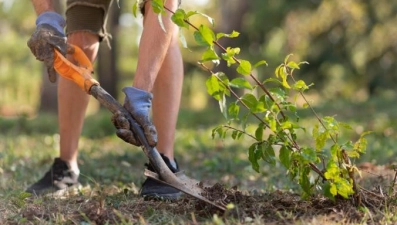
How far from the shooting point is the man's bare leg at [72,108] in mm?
3242

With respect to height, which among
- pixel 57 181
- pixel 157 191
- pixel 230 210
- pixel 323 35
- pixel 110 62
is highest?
pixel 230 210

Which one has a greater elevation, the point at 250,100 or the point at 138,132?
the point at 250,100

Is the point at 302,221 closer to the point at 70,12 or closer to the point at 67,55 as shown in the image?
the point at 67,55

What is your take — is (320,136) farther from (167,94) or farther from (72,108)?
(72,108)

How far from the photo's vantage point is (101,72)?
14.2 meters

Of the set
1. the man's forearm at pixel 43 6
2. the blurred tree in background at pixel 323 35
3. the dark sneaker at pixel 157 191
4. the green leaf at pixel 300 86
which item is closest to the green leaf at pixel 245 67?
the green leaf at pixel 300 86

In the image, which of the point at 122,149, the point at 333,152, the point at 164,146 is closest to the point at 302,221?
the point at 333,152

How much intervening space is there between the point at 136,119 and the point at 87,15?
87 centimetres

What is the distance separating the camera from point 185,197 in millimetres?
2607

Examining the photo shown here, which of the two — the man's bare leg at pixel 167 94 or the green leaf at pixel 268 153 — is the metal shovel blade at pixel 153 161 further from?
the man's bare leg at pixel 167 94

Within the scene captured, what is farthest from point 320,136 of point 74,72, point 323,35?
point 323,35

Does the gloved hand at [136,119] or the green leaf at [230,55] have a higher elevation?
the green leaf at [230,55]

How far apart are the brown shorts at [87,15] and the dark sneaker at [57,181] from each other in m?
0.66

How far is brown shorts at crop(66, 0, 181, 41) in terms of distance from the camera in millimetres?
3201
